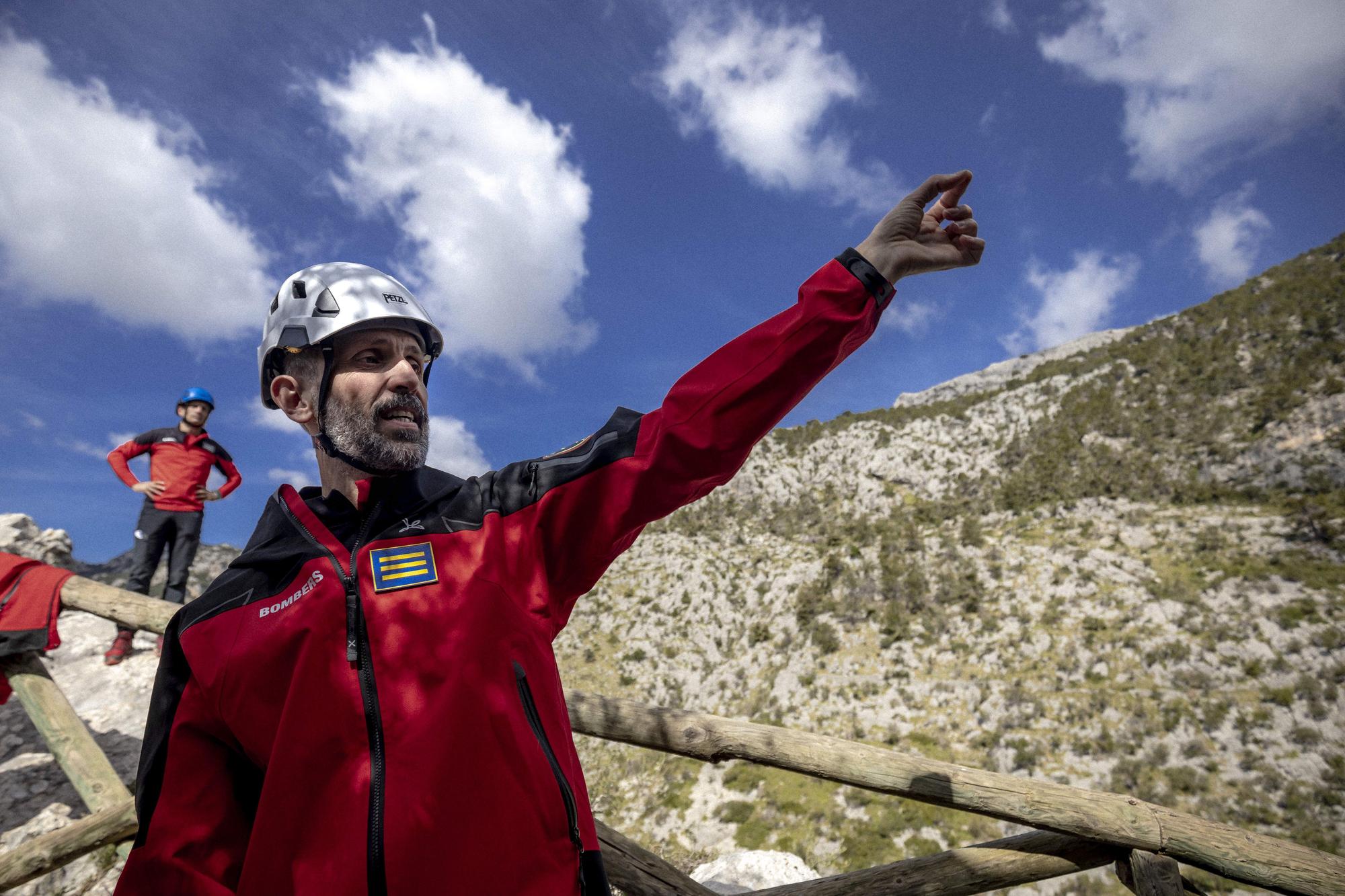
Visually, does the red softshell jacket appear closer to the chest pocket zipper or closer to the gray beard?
the chest pocket zipper

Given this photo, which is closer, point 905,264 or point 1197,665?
point 905,264

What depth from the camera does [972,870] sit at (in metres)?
3.47

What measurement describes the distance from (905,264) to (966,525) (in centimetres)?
2410

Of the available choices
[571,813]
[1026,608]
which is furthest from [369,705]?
[1026,608]

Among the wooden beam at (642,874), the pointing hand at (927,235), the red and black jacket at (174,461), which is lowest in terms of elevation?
the wooden beam at (642,874)

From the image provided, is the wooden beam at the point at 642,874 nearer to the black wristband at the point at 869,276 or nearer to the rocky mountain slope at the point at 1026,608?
the black wristband at the point at 869,276

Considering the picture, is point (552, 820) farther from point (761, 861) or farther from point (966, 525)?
point (966, 525)

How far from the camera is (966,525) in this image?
76.4 feet

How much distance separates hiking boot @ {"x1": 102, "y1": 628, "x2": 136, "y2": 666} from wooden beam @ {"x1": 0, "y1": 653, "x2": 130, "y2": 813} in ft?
13.6

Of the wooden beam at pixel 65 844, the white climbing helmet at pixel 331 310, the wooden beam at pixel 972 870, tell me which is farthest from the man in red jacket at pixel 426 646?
the wooden beam at pixel 65 844

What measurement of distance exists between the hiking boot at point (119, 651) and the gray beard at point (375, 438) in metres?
10.5

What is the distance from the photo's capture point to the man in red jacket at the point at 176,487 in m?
8.52

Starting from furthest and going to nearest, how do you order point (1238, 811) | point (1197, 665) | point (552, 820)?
point (1197, 665) < point (1238, 811) < point (552, 820)

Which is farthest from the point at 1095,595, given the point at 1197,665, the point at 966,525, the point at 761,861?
the point at 761,861
